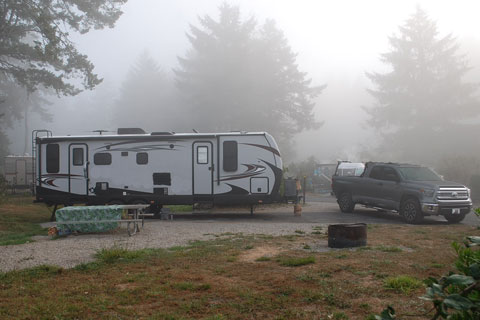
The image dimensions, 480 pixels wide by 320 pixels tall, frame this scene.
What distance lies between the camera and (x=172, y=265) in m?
7.39

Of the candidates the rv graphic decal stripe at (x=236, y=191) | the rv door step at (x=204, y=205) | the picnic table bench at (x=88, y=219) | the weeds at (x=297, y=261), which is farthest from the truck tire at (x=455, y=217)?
the picnic table bench at (x=88, y=219)

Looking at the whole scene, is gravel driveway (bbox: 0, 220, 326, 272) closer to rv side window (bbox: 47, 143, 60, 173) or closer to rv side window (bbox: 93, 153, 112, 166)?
rv side window (bbox: 93, 153, 112, 166)

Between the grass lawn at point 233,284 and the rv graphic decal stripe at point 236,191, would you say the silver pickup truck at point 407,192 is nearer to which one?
the rv graphic decal stripe at point 236,191

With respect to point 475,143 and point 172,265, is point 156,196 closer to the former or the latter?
point 172,265

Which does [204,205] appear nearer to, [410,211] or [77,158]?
[77,158]

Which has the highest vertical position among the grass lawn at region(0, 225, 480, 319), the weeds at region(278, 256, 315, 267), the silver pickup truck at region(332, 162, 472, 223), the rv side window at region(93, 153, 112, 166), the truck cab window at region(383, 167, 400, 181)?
the rv side window at region(93, 153, 112, 166)

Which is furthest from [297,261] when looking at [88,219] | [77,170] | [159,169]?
[77,170]

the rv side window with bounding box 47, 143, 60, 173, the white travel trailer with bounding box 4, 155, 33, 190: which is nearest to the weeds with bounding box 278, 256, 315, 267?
the rv side window with bounding box 47, 143, 60, 173

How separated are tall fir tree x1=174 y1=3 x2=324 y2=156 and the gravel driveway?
30387 millimetres

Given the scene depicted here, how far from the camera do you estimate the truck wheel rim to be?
1392cm

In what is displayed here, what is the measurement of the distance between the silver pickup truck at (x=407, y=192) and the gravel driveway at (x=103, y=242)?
3265 millimetres

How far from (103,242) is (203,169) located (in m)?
6.46

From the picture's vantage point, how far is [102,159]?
16.4 m

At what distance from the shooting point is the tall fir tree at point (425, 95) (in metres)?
38.5
